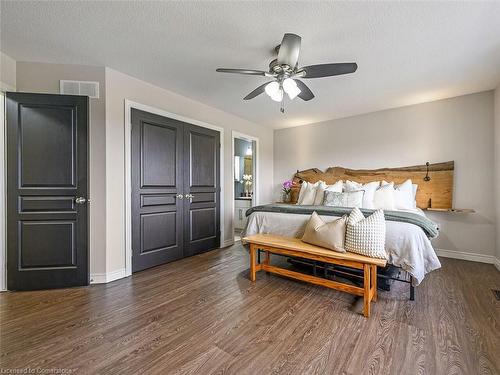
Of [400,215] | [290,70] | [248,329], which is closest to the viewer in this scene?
[248,329]

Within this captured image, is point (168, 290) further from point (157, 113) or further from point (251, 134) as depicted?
point (251, 134)

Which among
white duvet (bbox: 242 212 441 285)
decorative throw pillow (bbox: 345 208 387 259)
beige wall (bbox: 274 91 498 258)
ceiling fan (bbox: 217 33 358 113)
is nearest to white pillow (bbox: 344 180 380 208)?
beige wall (bbox: 274 91 498 258)

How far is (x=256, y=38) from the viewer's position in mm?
2211

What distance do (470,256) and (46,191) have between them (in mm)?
5587

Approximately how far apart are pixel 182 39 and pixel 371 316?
9.73 ft

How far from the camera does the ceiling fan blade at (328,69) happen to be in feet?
6.75

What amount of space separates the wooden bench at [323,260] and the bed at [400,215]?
0.74 feet

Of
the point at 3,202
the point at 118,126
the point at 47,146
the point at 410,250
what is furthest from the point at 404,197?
the point at 3,202

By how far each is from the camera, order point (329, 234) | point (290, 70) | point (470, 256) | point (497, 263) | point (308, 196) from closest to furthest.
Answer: point (290, 70)
point (329, 234)
point (497, 263)
point (470, 256)
point (308, 196)

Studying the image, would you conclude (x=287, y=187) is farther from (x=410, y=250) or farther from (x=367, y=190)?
(x=410, y=250)

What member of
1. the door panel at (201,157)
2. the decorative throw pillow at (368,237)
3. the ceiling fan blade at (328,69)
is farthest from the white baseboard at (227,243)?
the ceiling fan blade at (328,69)

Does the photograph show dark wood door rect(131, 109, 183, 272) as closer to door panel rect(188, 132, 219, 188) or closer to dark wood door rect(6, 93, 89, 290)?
door panel rect(188, 132, 219, 188)

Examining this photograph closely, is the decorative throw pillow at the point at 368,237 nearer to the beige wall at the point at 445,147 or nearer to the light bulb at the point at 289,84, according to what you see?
the light bulb at the point at 289,84

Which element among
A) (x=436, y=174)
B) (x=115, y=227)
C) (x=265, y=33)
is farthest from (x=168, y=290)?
(x=436, y=174)
